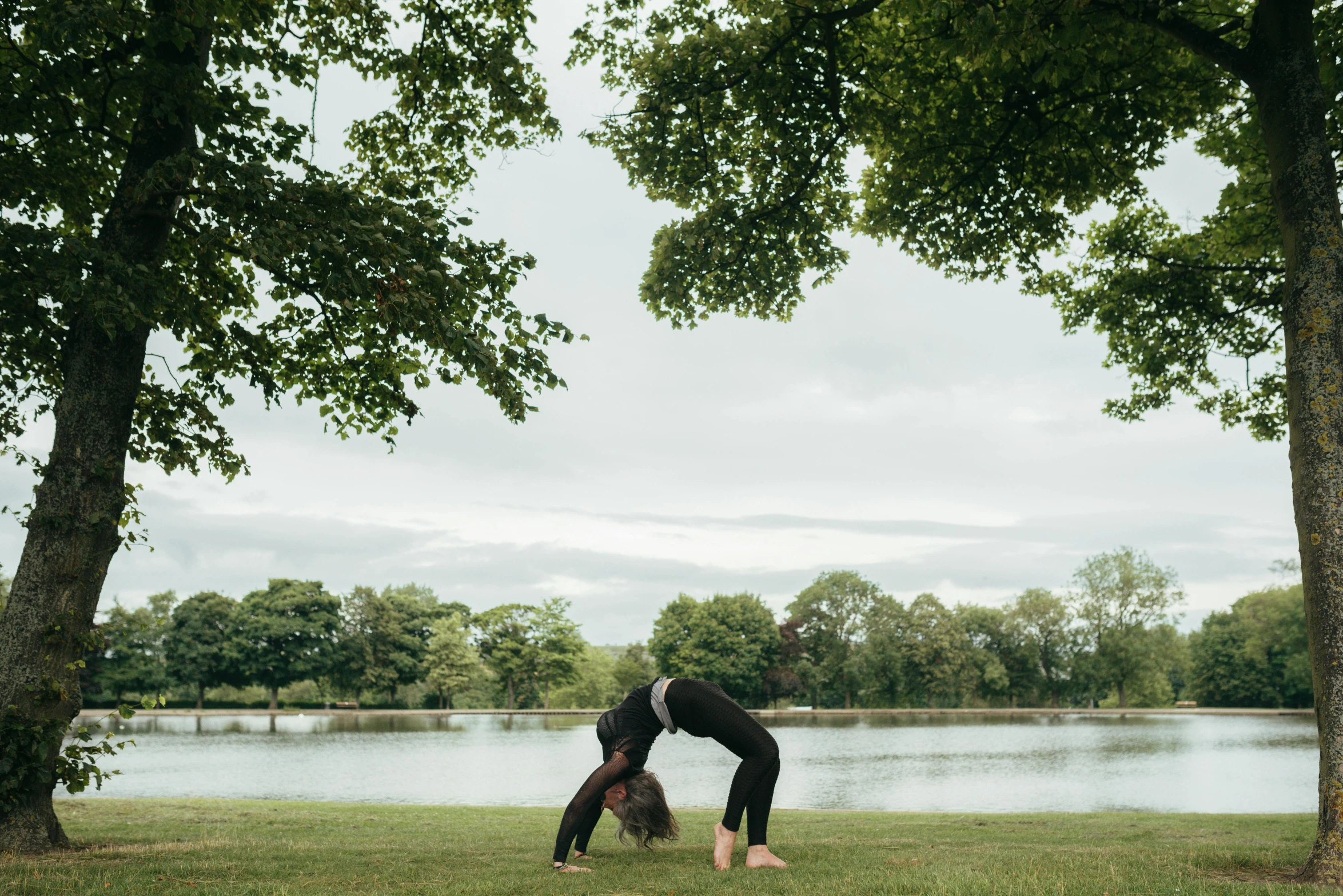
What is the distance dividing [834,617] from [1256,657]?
120 ft

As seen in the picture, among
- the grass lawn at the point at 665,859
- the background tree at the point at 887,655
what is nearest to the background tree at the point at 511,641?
the background tree at the point at 887,655

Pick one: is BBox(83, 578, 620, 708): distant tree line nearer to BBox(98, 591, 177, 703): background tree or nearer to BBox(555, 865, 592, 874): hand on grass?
BBox(98, 591, 177, 703): background tree

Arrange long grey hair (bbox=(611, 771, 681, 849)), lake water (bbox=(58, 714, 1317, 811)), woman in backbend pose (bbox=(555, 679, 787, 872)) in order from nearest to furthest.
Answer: woman in backbend pose (bbox=(555, 679, 787, 872)) < long grey hair (bbox=(611, 771, 681, 849)) < lake water (bbox=(58, 714, 1317, 811))

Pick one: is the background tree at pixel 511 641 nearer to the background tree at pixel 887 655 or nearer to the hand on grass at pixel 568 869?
the background tree at pixel 887 655

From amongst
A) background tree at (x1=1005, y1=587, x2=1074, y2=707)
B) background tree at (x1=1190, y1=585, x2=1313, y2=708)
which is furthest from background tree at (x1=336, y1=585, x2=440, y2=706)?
background tree at (x1=1190, y1=585, x2=1313, y2=708)

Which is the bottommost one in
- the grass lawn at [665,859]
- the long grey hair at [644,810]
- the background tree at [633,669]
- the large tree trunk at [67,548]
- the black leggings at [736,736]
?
the background tree at [633,669]

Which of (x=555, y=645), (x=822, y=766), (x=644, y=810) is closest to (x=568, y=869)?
(x=644, y=810)

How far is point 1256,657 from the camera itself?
73.0m

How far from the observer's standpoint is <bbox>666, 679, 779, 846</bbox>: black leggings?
5891 mm

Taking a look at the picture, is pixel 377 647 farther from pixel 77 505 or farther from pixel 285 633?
pixel 77 505

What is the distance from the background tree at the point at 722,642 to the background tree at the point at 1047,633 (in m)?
22.7

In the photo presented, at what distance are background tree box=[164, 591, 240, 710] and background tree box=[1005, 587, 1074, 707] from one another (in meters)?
68.6

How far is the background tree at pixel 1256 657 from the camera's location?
6838 cm

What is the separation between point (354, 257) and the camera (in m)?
7.13
